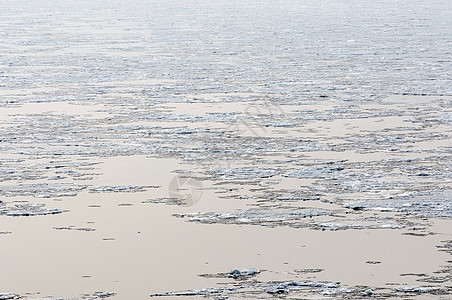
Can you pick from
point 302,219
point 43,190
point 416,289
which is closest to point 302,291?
point 416,289

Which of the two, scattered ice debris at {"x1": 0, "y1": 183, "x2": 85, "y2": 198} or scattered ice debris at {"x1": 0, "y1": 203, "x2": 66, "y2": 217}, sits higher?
scattered ice debris at {"x1": 0, "y1": 183, "x2": 85, "y2": 198}

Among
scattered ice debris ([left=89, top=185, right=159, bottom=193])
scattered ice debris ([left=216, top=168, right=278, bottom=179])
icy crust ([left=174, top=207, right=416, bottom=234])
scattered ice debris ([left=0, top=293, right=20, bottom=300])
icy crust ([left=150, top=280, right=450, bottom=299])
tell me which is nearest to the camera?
icy crust ([left=150, top=280, right=450, bottom=299])

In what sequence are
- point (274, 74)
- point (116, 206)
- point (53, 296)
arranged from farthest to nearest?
point (274, 74), point (116, 206), point (53, 296)

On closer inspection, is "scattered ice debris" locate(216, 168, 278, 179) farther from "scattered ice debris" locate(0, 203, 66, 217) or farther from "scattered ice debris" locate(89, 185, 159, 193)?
"scattered ice debris" locate(0, 203, 66, 217)

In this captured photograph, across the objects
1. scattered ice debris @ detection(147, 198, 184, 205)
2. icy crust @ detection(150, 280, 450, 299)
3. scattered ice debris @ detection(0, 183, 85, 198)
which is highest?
scattered ice debris @ detection(0, 183, 85, 198)

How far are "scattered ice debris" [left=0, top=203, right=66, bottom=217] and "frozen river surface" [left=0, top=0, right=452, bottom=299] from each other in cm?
3

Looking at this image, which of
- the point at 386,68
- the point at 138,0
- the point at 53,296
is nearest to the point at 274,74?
the point at 386,68

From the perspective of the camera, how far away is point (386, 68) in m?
16.1

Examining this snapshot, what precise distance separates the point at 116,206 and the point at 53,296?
6.58ft

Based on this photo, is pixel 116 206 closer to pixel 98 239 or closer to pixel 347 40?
pixel 98 239

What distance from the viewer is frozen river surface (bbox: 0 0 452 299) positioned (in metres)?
6.23

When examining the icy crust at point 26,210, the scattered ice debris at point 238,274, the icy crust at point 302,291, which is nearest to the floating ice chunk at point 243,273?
the scattered ice debris at point 238,274

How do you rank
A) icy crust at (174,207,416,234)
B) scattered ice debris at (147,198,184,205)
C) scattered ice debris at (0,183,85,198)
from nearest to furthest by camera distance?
1. icy crust at (174,207,416,234)
2. scattered ice debris at (147,198,184,205)
3. scattered ice debris at (0,183,85,198)

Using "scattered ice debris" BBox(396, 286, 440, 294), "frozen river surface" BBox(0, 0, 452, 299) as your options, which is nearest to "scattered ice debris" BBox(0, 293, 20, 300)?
"frozen river surface" BBox(0, 0, 452, 299)
